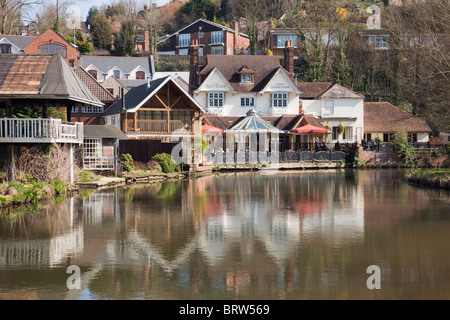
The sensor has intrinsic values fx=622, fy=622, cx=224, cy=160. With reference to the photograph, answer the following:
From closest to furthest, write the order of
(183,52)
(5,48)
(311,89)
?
(311,89) → (5,48) → (183,52)

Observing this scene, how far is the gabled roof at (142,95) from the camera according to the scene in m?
43.4

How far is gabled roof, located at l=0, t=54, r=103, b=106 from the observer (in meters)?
25.9

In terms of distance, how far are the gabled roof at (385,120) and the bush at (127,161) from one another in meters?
30.6

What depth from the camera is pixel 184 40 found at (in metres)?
89.0

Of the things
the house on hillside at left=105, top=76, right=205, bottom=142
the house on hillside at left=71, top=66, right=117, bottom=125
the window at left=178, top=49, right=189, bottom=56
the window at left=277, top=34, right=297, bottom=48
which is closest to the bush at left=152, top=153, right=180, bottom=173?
the house on hillside at left=105, top=76, right=205, bottom=142

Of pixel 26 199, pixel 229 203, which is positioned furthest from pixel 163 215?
pixel 26 199

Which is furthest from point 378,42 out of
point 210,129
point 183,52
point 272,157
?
point 210,129

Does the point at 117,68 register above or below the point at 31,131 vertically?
above

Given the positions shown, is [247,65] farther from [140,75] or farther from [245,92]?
[140,75]

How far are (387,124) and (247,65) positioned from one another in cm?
1462

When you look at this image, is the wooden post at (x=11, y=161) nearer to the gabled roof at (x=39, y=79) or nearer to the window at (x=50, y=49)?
the gabled roof at (x=39, y=79)

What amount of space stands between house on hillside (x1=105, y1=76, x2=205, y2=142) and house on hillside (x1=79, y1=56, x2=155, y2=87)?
23.6 meters

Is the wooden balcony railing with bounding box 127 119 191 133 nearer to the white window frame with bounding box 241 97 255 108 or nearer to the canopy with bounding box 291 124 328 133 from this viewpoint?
the canopy with bounding box 291 124 328 133

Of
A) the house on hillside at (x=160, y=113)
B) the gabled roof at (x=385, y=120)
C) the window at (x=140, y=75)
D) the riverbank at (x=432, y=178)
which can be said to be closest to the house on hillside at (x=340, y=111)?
the gabled roof at (x=385, y=120)
